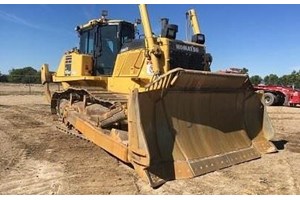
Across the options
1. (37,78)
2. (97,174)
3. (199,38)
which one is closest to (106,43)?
(199,38)

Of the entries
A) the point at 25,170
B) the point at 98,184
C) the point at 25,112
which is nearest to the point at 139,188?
the point at 98,184

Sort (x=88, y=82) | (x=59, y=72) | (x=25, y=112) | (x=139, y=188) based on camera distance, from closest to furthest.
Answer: (x=139, y=188) → (x=88, y=82) → (x=59, y=72) → (x=25, y=112)

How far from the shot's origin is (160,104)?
19.4ft

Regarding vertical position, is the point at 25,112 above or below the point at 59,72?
below

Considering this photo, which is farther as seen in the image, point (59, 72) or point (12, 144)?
point (59, 72)

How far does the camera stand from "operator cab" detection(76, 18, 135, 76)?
851cm

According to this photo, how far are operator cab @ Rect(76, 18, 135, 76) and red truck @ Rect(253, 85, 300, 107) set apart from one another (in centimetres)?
1336

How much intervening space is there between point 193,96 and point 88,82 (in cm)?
312

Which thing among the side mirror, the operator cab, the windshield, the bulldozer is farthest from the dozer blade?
the operator cab

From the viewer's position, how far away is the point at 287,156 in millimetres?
6941

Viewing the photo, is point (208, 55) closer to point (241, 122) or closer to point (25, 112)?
point (241, 122)

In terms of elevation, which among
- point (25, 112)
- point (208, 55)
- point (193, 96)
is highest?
point (208, 55)

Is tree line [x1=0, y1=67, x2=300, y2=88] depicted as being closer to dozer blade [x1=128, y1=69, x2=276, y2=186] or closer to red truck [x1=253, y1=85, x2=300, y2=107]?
red truck [x1=253, y1=85, x2=300, y2=107]

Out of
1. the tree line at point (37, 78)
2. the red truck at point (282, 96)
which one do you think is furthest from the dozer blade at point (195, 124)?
the tree line at point (37, 78)
